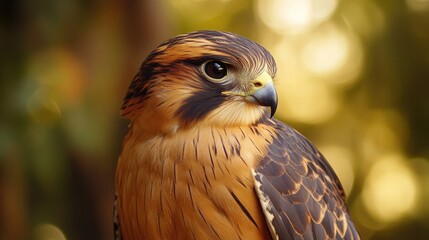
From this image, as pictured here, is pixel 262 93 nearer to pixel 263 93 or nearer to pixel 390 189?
pixel 263 93

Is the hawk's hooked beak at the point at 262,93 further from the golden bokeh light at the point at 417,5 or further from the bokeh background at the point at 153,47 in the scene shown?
the golden bokeh light at the point at 417,5

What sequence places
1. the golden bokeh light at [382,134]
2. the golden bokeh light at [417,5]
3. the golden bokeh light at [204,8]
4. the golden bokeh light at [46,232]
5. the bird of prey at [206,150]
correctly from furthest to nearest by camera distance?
the golden bokeh light at [204,8] < the golden bokeh light at [382,134] < the golden bokeh light at [417,5] < the golden bokeh light at [46,232] < the bird of prey at [206,150]

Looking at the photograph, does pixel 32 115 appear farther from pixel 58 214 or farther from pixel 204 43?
pixel 204 43

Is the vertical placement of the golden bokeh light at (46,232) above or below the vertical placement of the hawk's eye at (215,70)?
below

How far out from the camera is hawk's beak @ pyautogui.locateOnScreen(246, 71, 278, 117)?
3381 mm

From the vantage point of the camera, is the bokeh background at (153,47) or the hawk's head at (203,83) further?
the bokeh background at (153,47)

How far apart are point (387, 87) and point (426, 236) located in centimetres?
169

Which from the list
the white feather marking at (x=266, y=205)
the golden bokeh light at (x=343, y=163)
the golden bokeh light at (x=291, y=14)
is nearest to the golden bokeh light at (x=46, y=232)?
the white feather marking at (x=266, y=205)

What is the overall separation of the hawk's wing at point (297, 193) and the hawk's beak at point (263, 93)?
9.5 inches

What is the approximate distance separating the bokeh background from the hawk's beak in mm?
3183

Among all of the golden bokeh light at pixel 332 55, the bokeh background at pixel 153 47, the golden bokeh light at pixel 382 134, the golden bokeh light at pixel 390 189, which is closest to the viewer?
the bokeh background at pixel 153 47

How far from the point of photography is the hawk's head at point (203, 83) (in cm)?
339

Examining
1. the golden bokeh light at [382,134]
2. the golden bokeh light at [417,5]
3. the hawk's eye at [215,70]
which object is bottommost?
the golden bokeh light at [382,134]

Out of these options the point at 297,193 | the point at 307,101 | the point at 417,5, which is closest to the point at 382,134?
the point at 307,101
